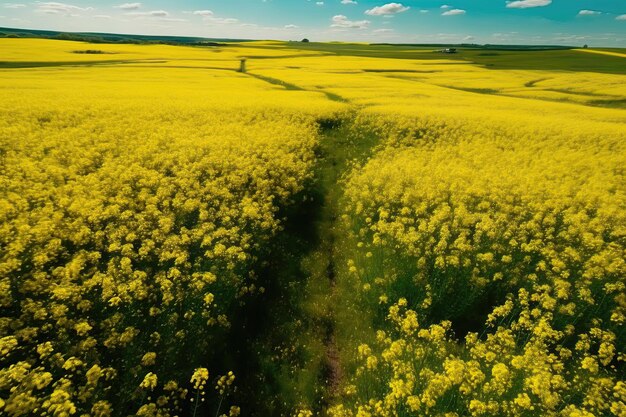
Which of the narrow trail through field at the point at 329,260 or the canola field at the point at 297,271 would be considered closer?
the canola field at the point at 297,271

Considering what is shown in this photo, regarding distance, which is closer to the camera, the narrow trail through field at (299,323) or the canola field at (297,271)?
the canola field at (297,271)

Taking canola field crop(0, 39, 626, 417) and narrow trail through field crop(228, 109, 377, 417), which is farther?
narrow trail through field crop(228, 109, 377, 417)

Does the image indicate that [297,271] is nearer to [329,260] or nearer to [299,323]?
[329,260]

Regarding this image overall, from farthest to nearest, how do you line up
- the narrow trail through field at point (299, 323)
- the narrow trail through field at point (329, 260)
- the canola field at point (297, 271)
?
the narrow trail through field at point (329, 260)
the narrow trail through field at point (299, 323)
the canola field at point (297, 271)

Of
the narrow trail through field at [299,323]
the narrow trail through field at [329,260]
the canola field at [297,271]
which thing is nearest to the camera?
the canola field at [297,271]

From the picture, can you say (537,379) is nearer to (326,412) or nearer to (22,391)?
(326,412)

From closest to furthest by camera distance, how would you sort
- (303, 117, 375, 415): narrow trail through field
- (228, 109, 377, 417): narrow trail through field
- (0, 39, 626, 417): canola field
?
(0, 39, 626, 417): canola field < (228, 109, 377, 417): narrow trail through field < (303, 117, 375, 415): narrow trail through field

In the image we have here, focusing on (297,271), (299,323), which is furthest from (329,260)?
(299,323)

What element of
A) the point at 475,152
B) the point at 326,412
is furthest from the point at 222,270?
the point at 475,152

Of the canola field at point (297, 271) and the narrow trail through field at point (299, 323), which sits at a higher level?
the canola field at point (297, 271)
